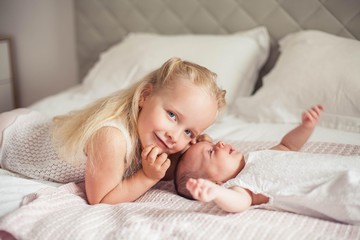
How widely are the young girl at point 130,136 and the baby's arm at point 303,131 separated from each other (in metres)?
0.26

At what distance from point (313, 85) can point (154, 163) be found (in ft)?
2.74

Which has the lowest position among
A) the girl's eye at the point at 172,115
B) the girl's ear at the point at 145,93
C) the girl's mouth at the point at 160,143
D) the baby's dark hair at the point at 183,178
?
the baby's dark hair at the point at 183,178

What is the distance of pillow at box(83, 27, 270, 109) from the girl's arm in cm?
83

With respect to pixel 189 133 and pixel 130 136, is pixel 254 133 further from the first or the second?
pixel 130 136

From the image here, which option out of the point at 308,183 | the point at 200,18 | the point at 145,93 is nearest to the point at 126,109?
the point at 145,93

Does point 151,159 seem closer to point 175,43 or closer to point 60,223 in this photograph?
point 60,223

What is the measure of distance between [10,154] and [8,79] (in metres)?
1.07

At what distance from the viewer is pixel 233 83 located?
1727mm

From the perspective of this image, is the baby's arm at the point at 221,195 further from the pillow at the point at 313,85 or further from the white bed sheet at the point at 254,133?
the pillow at the point at 313,85

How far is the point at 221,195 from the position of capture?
0.80 metres

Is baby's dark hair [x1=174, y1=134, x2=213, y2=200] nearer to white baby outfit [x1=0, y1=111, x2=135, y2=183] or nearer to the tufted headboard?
white baby outfit [x1=0, y1=111, x2=135, y2=183]

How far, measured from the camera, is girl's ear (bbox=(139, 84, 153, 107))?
3.52 ft

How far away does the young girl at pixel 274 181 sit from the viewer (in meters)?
0.82

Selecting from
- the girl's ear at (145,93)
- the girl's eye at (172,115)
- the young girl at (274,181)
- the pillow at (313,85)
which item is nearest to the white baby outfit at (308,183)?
the young girl at (274,181)
